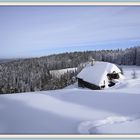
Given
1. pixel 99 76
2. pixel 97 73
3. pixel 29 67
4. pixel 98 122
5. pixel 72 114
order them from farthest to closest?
pixel 97 73 < pixel 99 76 < pixel 29 67 < pixel 72 114 < pixel 98 122

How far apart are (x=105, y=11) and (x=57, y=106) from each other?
6.88 feet

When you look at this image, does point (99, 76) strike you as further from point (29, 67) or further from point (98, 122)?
point (98, 122)

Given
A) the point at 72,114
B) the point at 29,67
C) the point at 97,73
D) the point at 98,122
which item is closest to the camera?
the point at 98,122

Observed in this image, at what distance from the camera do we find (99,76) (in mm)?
11594

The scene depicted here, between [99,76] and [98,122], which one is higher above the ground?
[98,122]

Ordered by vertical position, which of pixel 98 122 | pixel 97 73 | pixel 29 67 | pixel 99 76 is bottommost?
pixel 99 76

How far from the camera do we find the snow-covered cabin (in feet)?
36.6

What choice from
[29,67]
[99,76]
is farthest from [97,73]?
[29,67]

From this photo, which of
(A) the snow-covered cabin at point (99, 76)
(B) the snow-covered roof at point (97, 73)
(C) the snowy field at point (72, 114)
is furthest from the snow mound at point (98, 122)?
(A) the snow-covered cabin at point (99, 76)

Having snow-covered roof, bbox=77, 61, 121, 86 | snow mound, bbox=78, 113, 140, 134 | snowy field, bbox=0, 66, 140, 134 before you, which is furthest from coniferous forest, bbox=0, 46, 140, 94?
snow-covered roof, bbox=77, 61, 121, 86

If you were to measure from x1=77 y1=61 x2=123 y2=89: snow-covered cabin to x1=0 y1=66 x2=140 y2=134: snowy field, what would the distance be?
679 cm

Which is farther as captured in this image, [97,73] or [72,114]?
[97,73]

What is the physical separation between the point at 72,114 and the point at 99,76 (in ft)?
27.6

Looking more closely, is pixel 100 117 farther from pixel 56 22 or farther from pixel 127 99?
pixel 56 22
